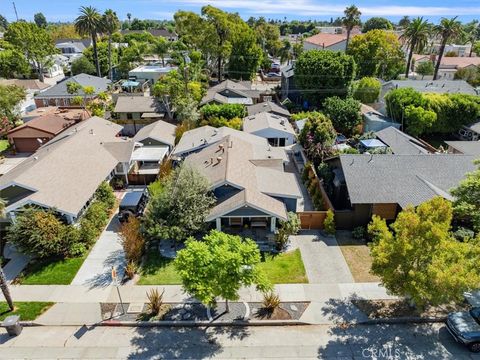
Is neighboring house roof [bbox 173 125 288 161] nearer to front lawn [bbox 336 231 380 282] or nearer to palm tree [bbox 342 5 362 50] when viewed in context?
front lawn [bbox 336 231 380 282]

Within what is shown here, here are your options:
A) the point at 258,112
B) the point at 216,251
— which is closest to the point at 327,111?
the point at 258,112

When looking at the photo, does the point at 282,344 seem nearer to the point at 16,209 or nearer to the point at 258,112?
the point at 16,209

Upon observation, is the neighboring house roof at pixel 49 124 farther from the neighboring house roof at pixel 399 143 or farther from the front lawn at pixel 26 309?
the neighboring house roof at pixel 399 143

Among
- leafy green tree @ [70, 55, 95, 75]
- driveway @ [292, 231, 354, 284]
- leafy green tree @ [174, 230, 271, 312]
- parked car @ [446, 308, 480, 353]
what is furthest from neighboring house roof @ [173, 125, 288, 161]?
leafy green tree @ [70, 55, 95, 75]

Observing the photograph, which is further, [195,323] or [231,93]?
[231,93]

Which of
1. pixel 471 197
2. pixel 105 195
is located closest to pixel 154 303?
pixel 105 195

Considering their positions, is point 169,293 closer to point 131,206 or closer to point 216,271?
point 216,271
